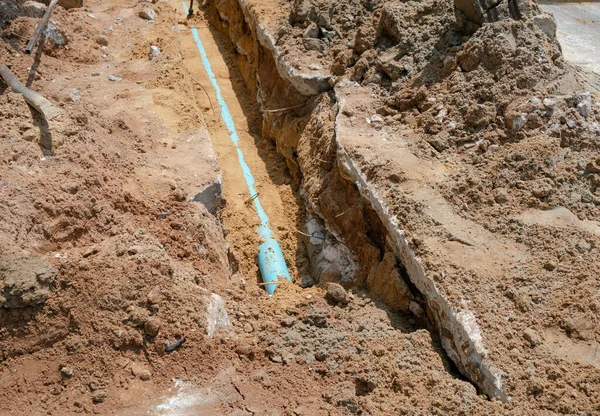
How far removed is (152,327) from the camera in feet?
14.8

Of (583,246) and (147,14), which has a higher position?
(583,246)

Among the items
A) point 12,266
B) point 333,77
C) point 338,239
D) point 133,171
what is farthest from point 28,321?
point 333,77

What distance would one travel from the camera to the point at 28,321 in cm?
447

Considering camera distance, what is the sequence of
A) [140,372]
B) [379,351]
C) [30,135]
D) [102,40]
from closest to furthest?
[140,372] < [379,351] < [30,135] < [102,40]

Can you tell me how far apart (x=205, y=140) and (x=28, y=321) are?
336cm

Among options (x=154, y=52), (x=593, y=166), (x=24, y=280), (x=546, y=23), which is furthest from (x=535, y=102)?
(x=154, y=52)

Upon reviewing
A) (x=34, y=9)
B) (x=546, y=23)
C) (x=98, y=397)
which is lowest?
(x=98, y=397)

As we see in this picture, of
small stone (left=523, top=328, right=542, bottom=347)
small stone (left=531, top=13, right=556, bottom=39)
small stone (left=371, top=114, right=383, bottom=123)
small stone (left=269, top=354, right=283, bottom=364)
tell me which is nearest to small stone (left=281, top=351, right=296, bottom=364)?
small stone (left=269, top=354, right=283, bottom=364)

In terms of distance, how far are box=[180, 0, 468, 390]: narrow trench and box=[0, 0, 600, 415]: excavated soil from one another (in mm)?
31

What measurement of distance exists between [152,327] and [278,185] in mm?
3738

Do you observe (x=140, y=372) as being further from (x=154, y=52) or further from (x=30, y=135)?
(x=154, y=52)

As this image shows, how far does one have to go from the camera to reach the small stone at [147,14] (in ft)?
33.6

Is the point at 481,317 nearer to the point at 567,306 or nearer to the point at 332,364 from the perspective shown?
the point at 567,306

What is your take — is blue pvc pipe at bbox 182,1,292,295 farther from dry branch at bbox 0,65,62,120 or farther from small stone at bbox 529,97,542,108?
small stone at bbox 529,97,542,108
